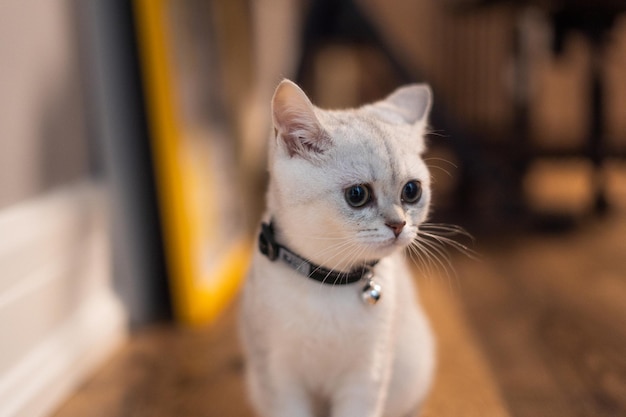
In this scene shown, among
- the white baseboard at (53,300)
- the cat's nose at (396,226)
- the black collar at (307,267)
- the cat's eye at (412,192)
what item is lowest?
the white baseboard at (53,300)

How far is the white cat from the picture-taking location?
2.69 feet

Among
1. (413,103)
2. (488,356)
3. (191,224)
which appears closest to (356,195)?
(413,103)

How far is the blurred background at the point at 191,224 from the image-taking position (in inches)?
43.8

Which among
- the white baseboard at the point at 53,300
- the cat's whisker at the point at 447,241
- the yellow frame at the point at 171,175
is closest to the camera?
the cat's whisker at the point at 447,241

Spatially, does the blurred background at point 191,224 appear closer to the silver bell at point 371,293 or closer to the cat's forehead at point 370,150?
the cat's forehead at point 370,150

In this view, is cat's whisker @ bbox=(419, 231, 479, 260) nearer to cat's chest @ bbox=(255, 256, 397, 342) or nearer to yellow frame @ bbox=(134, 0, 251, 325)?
cat's chest @ bbox=(255, 256, 397, 342)

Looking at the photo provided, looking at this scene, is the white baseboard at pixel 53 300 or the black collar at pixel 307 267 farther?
the white baseboard at pixel 53 300

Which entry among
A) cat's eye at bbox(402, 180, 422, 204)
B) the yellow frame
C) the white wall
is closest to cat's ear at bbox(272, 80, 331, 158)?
cat's eye at bbox(402, 180, 422, 204)

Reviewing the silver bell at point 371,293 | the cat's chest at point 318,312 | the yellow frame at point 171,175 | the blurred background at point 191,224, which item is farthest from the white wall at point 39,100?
the silver bell at point 371,293

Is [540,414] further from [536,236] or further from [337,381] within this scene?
[536,236]

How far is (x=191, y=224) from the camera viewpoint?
1.54m


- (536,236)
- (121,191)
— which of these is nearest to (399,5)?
(536,236)

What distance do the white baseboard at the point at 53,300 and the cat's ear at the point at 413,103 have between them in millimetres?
699

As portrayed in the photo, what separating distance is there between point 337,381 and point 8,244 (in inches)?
24.0
